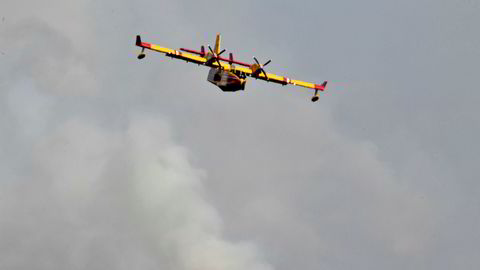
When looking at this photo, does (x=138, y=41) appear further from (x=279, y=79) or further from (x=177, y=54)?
(x=279, y=79)

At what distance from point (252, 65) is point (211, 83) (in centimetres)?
997

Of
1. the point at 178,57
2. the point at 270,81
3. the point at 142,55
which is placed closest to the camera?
the point at 142,55

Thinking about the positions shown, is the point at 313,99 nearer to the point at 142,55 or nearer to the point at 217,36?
the point at 217,36

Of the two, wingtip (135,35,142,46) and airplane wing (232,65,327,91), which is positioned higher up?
airplane wing (232,65,327,91)

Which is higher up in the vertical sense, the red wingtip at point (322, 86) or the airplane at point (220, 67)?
the red wingtip at point (322, 86)

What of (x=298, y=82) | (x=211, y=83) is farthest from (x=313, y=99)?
(x=211, y=83)

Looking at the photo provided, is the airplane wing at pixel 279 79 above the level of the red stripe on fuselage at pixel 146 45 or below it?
above

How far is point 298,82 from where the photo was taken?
175125 millimetres

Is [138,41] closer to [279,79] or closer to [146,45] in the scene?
[146,45]

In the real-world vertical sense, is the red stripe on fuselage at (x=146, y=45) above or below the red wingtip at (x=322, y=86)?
below

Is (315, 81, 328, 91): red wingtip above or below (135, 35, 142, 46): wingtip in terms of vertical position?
above

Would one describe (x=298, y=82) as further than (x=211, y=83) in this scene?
Yes

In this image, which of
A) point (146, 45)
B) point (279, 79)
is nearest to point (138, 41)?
point (146, 45)

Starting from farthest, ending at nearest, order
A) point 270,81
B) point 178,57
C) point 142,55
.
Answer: point 270,81
point 178,57
point 142,55
